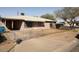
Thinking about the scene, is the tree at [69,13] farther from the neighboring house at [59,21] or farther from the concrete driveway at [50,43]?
the concrete driveway at [50,43]

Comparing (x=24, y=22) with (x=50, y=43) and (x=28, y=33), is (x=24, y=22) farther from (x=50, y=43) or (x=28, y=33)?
(x=50, y=43)

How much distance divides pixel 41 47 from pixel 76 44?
1.91 ft

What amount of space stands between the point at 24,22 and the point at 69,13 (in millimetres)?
757

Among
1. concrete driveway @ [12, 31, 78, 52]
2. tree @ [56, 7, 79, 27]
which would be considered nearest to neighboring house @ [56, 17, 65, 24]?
tree @ [56, 7, 79, 27]

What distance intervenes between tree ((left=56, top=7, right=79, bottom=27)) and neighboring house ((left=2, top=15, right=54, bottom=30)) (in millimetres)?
194

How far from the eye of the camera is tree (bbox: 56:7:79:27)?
3994 mm

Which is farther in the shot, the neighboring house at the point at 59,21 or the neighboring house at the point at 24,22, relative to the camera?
the neighboring house at the point at 59,21

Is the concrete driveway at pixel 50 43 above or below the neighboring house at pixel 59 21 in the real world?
below

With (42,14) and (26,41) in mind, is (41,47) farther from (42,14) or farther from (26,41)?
(42,14)

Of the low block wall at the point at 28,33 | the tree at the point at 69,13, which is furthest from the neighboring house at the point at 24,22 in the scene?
the tree at the point at 69,13

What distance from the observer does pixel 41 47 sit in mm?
4000

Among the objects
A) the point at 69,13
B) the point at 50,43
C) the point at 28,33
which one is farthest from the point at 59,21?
the point at 28,33

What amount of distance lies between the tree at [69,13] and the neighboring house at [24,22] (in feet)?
0.64

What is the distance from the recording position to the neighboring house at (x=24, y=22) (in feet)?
13.0
